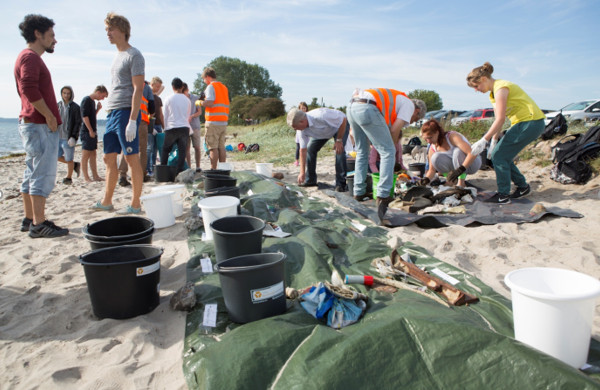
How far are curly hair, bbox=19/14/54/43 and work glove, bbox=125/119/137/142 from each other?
3.24 ft

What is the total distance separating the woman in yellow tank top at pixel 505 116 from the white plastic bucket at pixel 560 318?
2.95m

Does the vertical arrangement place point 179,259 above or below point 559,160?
below

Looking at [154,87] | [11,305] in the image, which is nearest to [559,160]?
[11,305]

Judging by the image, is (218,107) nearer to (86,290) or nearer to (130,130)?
(130,130)

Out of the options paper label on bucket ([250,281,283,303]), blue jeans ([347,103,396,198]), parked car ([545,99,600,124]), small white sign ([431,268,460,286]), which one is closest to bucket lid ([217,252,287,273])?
paper label on bucket ([250,281,283,303])

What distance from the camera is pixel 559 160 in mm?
5223

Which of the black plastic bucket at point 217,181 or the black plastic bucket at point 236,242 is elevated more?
the black plastic bucket at point 217,181

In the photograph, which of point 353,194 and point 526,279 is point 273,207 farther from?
point 526,279

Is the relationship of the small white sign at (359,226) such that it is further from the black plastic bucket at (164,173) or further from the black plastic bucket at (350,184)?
the black plastic bucket at (164,173)

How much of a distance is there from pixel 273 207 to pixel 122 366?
8.41 feet

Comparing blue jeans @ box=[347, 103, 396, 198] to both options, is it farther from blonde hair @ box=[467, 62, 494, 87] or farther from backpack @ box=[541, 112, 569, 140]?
backpack @ box=[541, 112, 569, 140]

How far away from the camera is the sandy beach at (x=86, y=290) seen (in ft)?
5.38

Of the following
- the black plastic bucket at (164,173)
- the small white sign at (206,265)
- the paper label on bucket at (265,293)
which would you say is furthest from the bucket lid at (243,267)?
the black plastic bucket at (164,173)

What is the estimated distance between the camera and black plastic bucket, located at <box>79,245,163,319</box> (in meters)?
1.97
